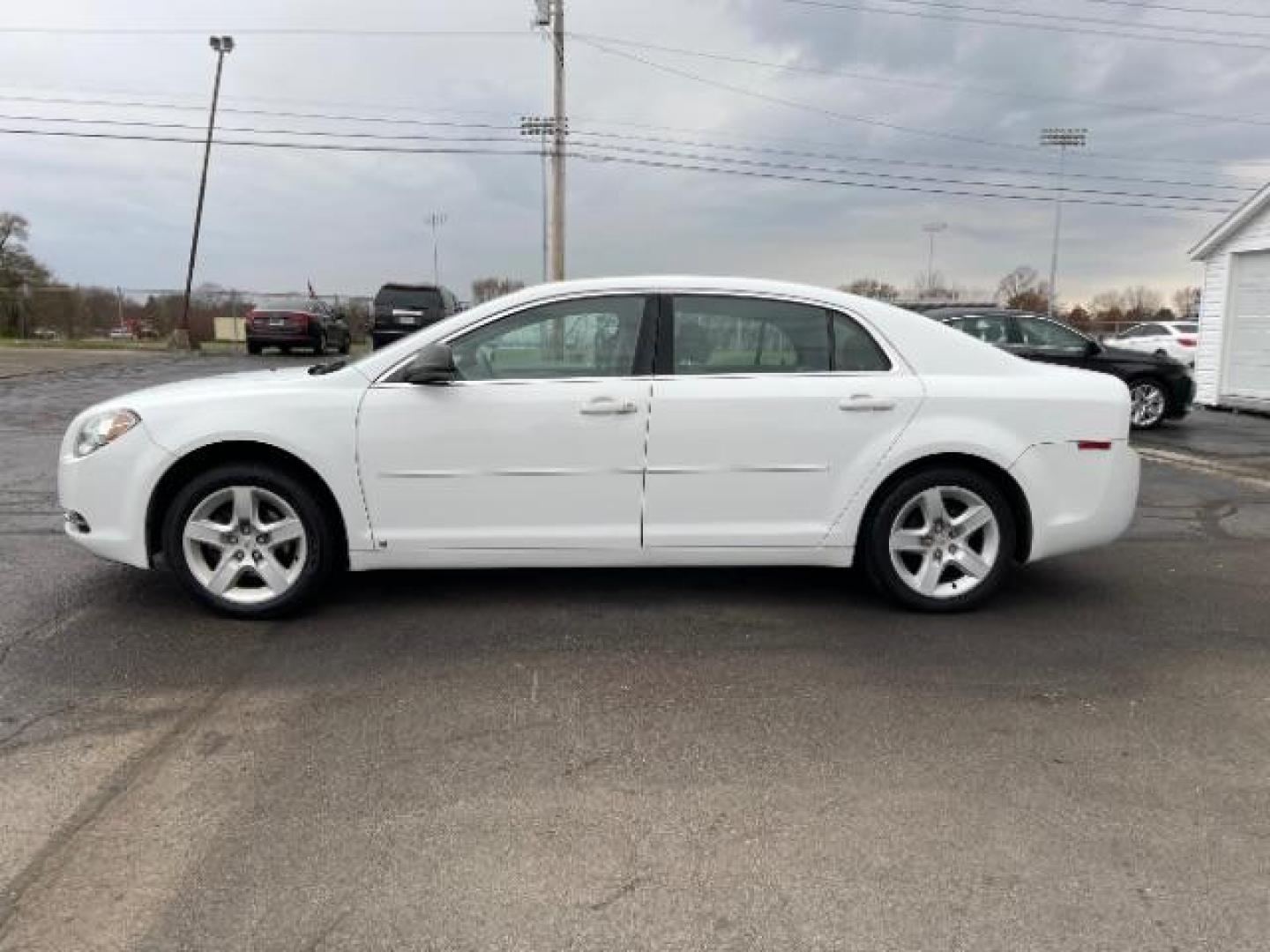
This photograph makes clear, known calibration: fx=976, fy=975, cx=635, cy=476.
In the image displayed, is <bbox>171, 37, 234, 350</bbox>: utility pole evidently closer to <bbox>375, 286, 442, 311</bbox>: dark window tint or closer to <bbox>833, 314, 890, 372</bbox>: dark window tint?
<bbox>375, 286, 442, 311</bbox>: dark window tint

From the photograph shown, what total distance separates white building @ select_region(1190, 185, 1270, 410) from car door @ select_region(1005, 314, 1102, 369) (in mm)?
5883

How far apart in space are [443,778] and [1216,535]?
5.85m

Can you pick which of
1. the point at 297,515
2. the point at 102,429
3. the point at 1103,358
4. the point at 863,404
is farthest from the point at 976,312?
the point at 102,429

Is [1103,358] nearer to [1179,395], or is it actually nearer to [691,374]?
[1179,395]

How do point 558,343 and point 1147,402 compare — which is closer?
point 558,343

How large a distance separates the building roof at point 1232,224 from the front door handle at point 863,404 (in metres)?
15.6

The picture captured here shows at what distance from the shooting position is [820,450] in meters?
4.58

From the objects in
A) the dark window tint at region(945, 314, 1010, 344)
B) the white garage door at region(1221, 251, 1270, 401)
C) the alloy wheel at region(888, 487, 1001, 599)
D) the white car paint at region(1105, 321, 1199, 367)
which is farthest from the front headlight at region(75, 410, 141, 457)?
the white car paint at region(1105, 321, 1199, 367)

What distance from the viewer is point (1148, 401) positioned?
527 inches

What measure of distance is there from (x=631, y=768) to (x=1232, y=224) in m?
18.4

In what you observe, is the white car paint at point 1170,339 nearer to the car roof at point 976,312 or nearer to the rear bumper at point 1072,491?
the car roof at point 976,312

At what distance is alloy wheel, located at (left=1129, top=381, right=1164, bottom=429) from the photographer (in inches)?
525

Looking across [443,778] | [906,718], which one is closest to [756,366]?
[906,718]

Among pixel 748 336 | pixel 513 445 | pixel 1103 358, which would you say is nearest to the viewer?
pixel 513 445
